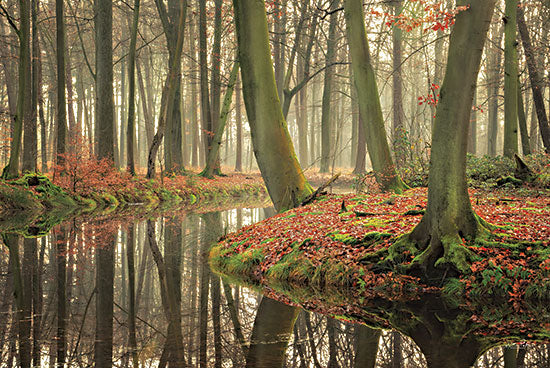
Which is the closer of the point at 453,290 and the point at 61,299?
the point at 61,299

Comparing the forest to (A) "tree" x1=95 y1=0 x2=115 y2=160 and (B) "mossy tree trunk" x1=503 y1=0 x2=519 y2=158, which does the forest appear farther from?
(A) "tree" x1=95 y1=0 x2=115 y2=160

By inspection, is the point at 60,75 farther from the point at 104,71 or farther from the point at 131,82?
the point at 131,82

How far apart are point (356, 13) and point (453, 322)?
918 centimetres

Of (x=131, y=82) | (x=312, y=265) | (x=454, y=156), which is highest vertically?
(x=131, y=82)

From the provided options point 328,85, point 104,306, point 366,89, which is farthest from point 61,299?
point 328,85

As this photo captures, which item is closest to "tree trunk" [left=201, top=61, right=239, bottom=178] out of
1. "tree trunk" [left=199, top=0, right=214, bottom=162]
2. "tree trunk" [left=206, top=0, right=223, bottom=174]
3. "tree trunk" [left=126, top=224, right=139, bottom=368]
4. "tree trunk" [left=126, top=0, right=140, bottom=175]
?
"tree trunk" [left=206, top=0, right=223, bottom=174]

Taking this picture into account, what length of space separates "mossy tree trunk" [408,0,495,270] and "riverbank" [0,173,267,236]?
8430mm

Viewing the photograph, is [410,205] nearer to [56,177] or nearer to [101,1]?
[56,177]

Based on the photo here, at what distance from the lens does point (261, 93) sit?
11172mm

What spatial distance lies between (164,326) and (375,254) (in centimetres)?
Result: 334

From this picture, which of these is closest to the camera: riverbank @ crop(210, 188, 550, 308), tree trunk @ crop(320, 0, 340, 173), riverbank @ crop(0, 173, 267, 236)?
riverbank @ crop(210, 188, 550, 308)

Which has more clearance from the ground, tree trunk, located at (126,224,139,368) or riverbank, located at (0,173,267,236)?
riverbank, located at (0,173,267,236)

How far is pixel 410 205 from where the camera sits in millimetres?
10516

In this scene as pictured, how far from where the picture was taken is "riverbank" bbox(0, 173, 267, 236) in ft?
48.5
